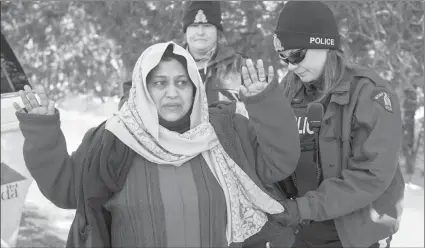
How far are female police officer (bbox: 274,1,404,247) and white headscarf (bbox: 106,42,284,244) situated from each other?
7.1 inches

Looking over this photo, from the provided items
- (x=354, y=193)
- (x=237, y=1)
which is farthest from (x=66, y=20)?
(x=354, y=193)

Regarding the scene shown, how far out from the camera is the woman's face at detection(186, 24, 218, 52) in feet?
12.5

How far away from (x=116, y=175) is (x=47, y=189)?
0.28 meters

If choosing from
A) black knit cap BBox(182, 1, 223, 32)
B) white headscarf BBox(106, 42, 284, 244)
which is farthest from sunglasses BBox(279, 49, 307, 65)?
black knit cap BBox(182, 1, 223, 32)

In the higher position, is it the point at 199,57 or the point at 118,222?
the point at 199,57

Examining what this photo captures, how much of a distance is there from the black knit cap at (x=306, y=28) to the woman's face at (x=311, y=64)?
31mm

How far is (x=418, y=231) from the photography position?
5.13 m

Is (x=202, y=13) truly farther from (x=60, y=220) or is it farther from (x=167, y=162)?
(x=60, y=220)

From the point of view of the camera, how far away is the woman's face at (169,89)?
2.15 metres

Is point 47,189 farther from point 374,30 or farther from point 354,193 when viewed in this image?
point 374,30

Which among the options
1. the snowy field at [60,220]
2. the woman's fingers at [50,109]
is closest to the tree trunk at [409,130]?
the snowy field at [60,220]

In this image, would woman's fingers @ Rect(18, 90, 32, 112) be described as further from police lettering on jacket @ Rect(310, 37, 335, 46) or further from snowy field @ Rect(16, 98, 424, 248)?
snowy field @ Rect(16, 98, 424, 248)

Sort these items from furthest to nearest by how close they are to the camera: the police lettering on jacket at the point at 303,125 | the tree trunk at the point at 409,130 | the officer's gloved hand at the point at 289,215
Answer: the tree trunk at the point at 409,130
the police lettering on jacket at the point at 303,125
the officer's gloved hand at the point at 289,215

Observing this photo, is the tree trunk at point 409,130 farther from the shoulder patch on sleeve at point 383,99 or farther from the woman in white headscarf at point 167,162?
the woman in white headscarf at point 167,162
